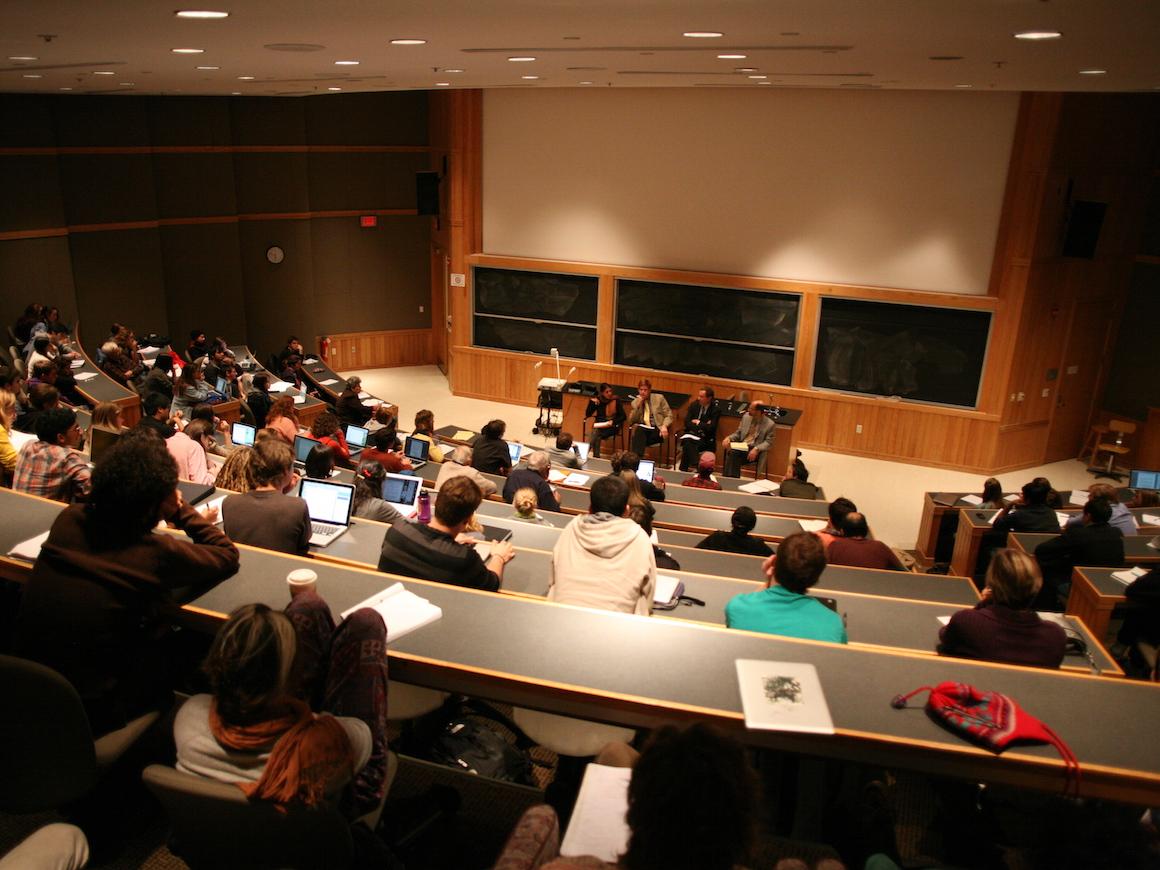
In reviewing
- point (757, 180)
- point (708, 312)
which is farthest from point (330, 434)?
point (757, 180)

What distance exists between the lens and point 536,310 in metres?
12.7

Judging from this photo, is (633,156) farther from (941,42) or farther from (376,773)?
(376,773)

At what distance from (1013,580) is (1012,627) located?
18 centimetres

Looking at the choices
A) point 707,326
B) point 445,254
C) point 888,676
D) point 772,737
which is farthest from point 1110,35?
point 445,254

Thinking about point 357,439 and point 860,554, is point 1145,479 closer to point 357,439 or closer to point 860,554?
point 860,554

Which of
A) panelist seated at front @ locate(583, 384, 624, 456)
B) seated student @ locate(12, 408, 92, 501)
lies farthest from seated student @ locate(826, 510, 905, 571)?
panelist seated at front @ locate(583, 384, 624, 456)

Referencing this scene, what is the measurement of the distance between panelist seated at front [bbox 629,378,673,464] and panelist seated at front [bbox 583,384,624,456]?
0.60 feet

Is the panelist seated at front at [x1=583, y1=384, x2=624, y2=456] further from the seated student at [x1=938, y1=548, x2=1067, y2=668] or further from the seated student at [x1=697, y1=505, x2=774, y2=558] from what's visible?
the seated student at [x1=938, y1=548, x2=1067, y2=668]

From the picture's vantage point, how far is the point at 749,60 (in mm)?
5422

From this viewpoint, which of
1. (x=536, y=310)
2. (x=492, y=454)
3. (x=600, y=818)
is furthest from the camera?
(x=536, y=310)

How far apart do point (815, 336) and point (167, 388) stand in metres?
7.81

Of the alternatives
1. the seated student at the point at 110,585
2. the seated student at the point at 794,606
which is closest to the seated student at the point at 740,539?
the seated student at the point at 794,606

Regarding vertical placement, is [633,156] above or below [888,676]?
above

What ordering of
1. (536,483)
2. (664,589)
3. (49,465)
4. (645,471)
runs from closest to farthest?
(664,589) → (49,465) → (536,483) → (645,471)
